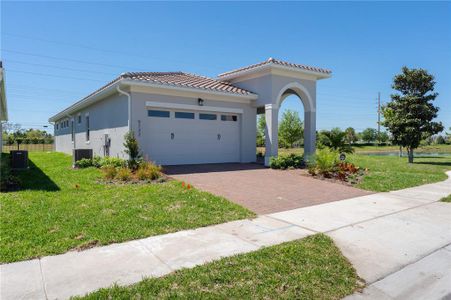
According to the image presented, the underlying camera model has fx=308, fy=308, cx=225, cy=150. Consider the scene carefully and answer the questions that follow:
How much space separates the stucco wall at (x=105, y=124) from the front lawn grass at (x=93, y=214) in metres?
4.58

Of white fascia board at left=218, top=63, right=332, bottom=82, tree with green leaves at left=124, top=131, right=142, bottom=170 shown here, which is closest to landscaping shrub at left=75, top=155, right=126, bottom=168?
tree with green leaves at left=124, top=131, right=142, bottom=170

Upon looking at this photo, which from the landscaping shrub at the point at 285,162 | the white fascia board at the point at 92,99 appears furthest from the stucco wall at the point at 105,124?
the landscaping shrub at the point at 285,162

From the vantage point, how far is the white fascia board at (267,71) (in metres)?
15.0

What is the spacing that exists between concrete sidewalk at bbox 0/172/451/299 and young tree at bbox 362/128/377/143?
60921 mm

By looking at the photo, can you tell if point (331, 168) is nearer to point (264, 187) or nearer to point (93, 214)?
point (264, 187)

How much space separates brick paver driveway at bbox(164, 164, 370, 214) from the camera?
7.96 m

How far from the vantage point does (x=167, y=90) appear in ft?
43.7

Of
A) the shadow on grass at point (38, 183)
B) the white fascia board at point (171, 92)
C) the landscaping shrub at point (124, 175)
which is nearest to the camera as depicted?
the shadow on grass at point (38, 183)

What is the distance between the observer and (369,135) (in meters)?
63.2

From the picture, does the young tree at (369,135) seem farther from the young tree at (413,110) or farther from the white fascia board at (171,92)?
the white fascia board at (171,92)

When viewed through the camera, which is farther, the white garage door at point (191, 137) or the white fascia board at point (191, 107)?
the white garage door at point (191, 137)

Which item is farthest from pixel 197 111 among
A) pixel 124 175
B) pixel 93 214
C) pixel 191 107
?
pixel 93 214

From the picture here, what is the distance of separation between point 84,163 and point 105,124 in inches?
113

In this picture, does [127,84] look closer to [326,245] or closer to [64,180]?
[64,180]
